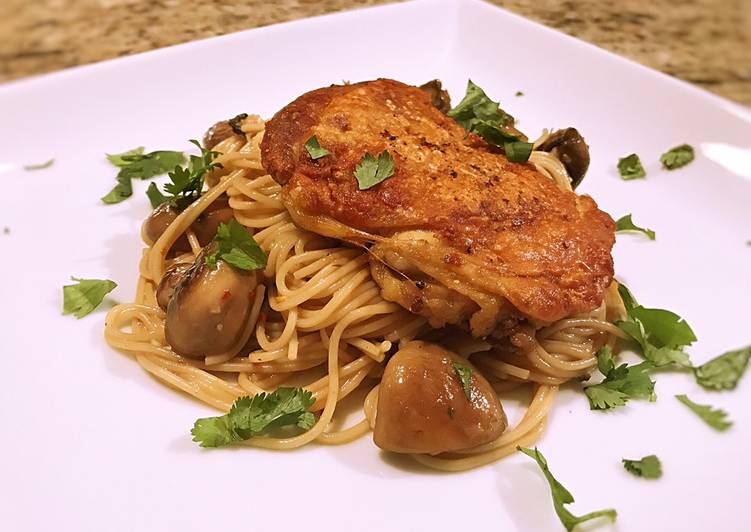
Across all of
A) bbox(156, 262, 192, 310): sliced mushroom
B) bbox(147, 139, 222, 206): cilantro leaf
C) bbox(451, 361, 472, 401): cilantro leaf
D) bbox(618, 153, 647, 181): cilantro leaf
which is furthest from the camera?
bbox(618, 153, 647, 181): cilantro leaf

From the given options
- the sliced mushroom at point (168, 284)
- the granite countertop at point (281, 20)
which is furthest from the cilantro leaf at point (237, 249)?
the granite countertop at point (281, 20)

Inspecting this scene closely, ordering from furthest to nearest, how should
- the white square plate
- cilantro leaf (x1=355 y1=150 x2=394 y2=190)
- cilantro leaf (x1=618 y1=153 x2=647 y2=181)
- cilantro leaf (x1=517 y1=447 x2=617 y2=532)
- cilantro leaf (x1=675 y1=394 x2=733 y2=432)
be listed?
cilantro leaf (x1=618 y1=153 x2=647 y2=181) → cilantro leaf (x1=355 y1=150 x2=394 y2=190) → cilantro leaf (x1=675 y1=394 x2=733 y2=432) → the white square plate → cilantro leaf (x1=517 y1=447 x2=617 y2=532)

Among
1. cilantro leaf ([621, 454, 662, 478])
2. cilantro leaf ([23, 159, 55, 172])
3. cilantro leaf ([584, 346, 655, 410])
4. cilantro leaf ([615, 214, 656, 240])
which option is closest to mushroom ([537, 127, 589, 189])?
cilantro leaf ([615, 214, 656, 240])

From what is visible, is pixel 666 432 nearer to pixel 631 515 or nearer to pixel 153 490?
pixel 631 515

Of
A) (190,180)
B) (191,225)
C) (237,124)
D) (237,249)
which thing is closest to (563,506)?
(237,249)

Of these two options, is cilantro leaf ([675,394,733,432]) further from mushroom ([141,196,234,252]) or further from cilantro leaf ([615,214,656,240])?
mushroom ([141,196,234,252])
